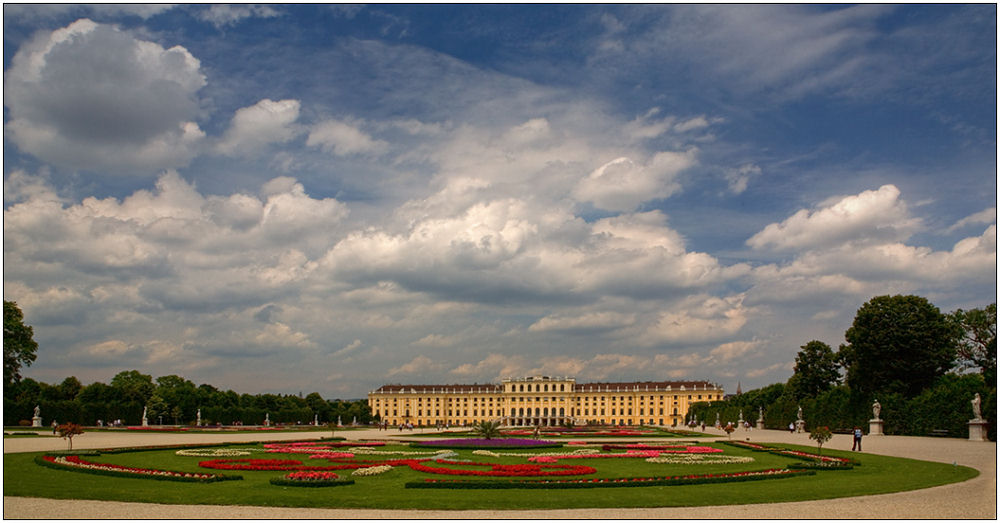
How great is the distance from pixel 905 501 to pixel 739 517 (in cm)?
365

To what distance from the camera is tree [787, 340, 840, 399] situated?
63438mm

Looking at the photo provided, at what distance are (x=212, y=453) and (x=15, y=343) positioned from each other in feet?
90.3

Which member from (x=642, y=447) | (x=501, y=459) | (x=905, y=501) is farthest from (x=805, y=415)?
(x=905, y=501)

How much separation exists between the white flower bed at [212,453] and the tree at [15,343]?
24381 mm

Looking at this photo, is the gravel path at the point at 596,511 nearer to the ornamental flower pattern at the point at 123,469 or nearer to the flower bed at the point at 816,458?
the ornamental flower pattern at the point at 123,469

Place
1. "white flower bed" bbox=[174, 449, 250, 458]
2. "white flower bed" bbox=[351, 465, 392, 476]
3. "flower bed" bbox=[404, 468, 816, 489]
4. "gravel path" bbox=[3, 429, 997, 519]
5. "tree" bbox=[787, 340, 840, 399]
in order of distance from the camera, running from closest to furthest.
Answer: "gravel path" bbox=[3, 429, 997, 519], "flower bed" bbox=[404, 468, 816, 489], "white flower bed" bbox=[351, 465, 392, 476], "white flower bed" bbox=[174, 449, 250, 458], "tree" bbox=[787, 340, 840, 399]

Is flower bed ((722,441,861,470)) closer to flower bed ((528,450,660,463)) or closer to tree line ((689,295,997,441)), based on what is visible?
flower bed ((528,450,660,463))

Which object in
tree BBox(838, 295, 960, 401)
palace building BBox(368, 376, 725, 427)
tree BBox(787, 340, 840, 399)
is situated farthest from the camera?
palace building BBox(368, 376, 725, 427)

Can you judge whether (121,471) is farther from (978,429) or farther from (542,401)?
(542,401)

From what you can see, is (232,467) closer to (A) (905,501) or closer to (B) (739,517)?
(B) (739,517)

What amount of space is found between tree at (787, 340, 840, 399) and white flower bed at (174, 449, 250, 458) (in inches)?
1937

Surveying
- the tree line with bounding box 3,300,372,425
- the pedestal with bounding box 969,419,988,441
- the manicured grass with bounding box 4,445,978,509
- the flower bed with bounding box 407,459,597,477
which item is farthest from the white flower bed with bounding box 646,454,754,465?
the tree line with bounding box 3,300,372,425

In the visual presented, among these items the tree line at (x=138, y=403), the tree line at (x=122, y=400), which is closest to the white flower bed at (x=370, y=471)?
the tree line at (x=122, y=400)

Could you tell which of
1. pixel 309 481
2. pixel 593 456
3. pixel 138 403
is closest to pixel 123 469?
pixel 309 481
